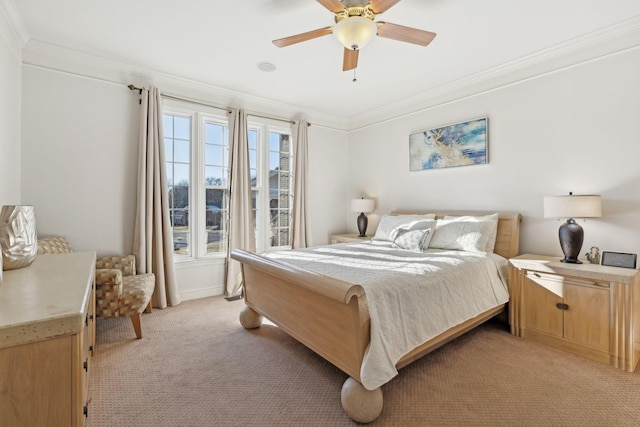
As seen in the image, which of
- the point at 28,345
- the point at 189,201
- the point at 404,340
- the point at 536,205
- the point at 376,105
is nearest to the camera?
the point at 28,345

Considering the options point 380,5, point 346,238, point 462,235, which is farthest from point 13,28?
point 462,235

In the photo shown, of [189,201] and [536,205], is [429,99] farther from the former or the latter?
[189,201]

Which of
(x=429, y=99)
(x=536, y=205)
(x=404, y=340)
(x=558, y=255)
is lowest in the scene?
(x=404, y=340)

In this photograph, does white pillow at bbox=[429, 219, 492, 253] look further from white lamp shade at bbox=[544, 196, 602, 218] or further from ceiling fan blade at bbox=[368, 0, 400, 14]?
ceiling fan blade at bbox=[368, 0, 400, 14]

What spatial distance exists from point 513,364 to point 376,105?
365 cm

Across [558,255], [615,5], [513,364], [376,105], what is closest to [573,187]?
[558,255]

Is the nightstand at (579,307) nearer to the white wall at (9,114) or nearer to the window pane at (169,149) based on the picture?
the window pane at (169,149)

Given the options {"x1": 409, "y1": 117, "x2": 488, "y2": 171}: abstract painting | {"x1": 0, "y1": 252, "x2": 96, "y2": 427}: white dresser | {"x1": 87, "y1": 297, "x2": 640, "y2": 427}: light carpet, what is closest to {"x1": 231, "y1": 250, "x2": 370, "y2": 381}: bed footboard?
{"x1": 87, "y1": 297, "x2": 640, "y2": 427}: light carpet

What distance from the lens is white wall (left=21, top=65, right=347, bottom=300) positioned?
2912 mm

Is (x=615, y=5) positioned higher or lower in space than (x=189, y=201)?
higher

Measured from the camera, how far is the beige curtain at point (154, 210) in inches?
131

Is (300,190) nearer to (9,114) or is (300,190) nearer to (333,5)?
(333,5)

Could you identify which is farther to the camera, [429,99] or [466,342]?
[429,99]

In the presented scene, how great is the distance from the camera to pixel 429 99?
405cm
